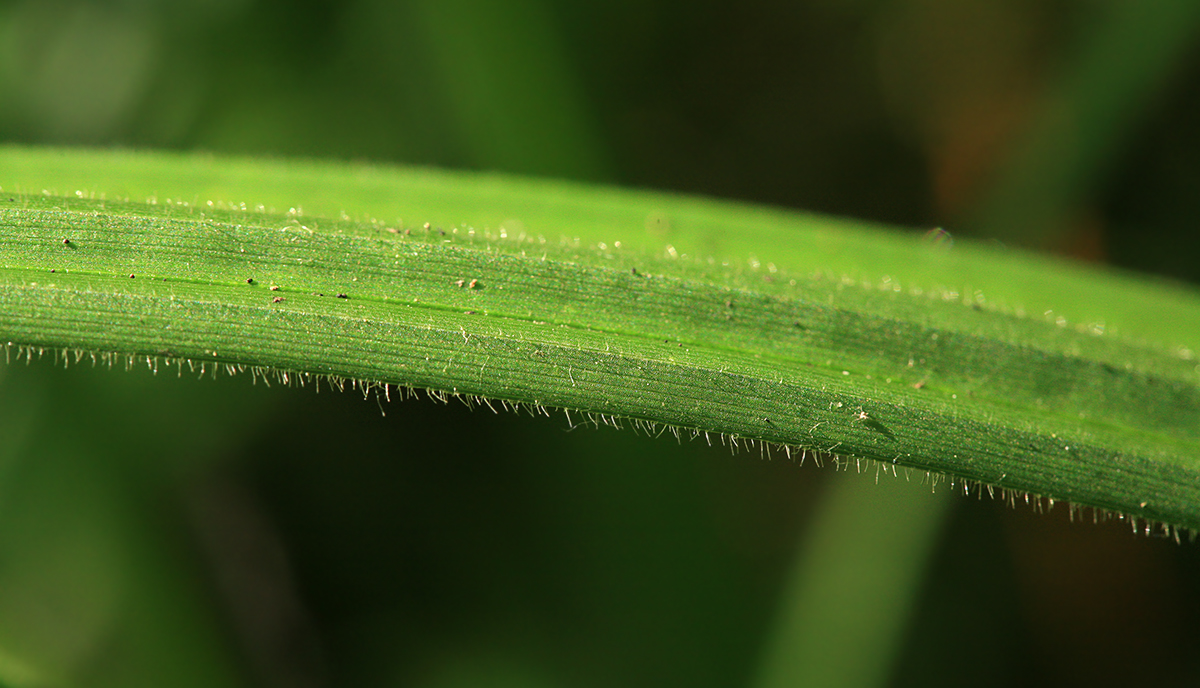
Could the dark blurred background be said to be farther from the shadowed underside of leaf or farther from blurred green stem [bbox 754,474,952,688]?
the shadowed underside of leaf

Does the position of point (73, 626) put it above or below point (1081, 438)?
below

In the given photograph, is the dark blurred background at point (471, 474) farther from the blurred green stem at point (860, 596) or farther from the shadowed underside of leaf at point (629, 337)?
the shadowed underside of leaf at point (629, 337)

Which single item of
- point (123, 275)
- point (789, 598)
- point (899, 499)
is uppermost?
point (123, 275)

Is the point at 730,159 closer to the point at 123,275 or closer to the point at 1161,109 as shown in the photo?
the point at 1161,109

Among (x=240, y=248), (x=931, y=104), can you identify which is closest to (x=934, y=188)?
(x=931, y=104)

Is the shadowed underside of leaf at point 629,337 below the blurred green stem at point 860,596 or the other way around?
the other way around

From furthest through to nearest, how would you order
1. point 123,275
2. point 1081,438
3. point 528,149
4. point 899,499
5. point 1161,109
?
point 1161,109 → point 528,149 → point 899,499 → point 1081,438 → point 123,275

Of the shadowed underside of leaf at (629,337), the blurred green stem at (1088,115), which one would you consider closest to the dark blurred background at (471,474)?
the blurred green stem at (1088,115)
